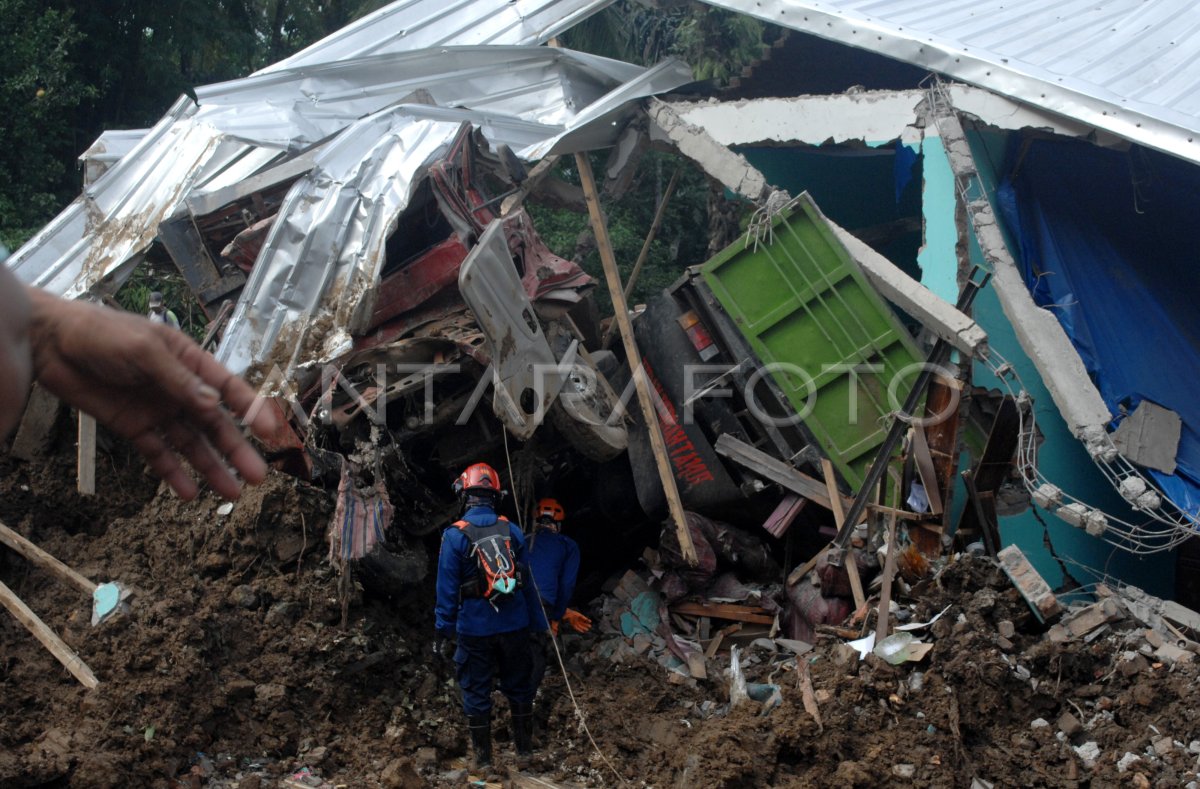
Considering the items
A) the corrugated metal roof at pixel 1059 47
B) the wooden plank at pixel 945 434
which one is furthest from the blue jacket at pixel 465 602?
the corrugated metal roof at pixel 1059 47

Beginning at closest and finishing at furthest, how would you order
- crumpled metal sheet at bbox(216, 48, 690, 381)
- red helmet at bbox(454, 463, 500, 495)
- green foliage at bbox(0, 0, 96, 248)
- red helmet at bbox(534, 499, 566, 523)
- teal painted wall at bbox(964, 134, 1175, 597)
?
red helmet at bbox(454, 463, 500, 495), crumpled metal sheet at bbox(216, 48, 690, 381), red helmet at bbox(534, 499, 566, 523), teal painted wall at bbox(964, 134, 1175, 597), green foliage at bbox(0, 0, 96, 248)

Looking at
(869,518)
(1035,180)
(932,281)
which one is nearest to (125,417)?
(869,518)

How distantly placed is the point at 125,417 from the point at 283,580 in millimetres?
5786

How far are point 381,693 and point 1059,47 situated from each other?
23.5 ft

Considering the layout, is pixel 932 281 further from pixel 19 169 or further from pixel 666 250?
pixel 19 169

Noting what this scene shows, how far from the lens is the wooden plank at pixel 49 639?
6383 millimetres

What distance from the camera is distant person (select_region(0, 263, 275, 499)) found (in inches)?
62.7

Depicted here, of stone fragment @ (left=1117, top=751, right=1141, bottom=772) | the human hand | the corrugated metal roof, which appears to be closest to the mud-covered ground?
stone fragment @ (left=1117, top=751, right=1141, bottom=772)

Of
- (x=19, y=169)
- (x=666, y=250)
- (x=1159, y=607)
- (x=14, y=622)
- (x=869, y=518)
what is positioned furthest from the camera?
(x=666, y=250)

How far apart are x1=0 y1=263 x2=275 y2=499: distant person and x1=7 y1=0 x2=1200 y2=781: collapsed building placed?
4.92 metres

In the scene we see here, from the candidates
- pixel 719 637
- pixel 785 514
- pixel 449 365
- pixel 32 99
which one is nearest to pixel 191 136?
pixel 449 365

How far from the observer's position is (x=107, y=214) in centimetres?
900


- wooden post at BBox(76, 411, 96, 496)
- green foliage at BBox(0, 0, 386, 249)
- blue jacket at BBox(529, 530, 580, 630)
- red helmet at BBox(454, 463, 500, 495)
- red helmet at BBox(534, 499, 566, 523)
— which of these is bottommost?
blue jacket at BBox(529, 530, 580, 630)

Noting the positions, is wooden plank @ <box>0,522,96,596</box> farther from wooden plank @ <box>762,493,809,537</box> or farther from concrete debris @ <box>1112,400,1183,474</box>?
concrete debris @ <box>1112,400,1183,474</box>
